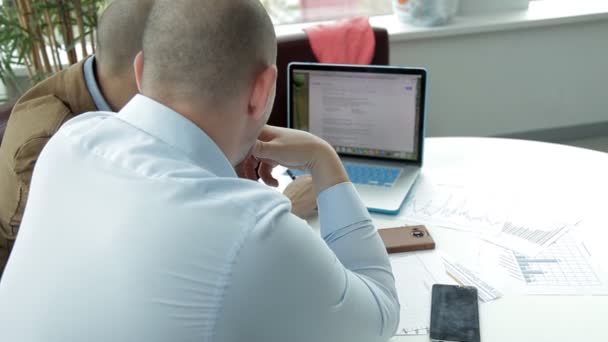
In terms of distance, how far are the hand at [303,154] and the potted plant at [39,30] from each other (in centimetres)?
142

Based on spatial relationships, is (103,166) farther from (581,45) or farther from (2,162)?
(581,45)

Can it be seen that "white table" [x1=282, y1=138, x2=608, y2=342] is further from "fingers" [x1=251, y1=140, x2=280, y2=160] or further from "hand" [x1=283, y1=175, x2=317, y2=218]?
"fingers" [x1=251, y1=140, x2=280, y2=160]

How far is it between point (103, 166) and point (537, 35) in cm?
274

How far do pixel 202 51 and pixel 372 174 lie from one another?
821 mm

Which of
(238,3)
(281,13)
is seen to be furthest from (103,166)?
(281,13)

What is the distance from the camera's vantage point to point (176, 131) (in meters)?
0.71

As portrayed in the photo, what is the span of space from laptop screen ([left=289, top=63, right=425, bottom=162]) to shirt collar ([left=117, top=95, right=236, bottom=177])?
0.80 m

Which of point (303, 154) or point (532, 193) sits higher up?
point (303, 154)

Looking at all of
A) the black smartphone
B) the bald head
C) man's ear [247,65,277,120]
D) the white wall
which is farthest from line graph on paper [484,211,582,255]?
the white wall

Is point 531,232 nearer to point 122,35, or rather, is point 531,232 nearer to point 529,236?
point 529,236

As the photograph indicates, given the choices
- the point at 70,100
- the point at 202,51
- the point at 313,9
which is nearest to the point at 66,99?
the point at 70,100

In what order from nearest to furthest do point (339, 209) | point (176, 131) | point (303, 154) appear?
point (176, 131) < point (339, 209) < point (303, 154)

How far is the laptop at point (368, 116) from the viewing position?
57.1 inches

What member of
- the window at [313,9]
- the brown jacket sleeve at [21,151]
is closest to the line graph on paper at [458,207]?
the brown jacket sleeve at [21,151]
